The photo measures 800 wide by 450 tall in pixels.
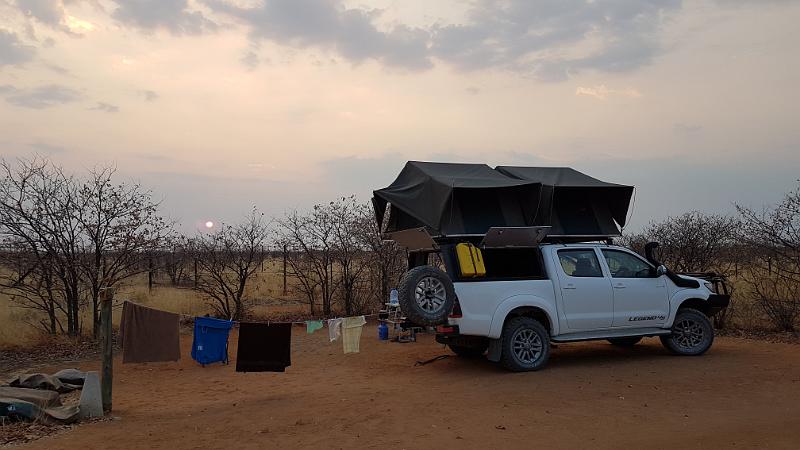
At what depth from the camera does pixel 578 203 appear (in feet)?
34.9

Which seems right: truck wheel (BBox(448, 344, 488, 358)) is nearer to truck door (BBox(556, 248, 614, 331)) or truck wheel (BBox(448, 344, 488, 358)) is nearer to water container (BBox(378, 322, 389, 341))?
truck door (BBox(556, 248, 614, 331))

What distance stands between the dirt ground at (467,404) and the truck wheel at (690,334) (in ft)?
1.01

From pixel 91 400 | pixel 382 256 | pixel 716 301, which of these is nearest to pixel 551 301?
pixel 716 301

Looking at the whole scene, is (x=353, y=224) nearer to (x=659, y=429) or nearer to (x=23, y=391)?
(x=23, y=391)

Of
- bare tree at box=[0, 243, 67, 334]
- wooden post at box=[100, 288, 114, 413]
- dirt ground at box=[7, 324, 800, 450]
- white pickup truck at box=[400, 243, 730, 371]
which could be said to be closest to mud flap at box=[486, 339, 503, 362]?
white pickup truck at box=[400, 243, 730, 371]

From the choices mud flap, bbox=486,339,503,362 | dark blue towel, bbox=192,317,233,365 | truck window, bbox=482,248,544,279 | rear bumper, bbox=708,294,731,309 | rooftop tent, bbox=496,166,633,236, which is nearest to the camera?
mud flap, bbox=486,339,503,362

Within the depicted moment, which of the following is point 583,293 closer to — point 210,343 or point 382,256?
point 210,343

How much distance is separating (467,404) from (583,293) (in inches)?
125

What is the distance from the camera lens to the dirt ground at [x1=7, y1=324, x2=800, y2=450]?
20.2 ft

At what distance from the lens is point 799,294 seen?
13.4m

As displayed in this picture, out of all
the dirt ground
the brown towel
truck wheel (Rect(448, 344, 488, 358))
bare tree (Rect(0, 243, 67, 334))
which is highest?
bare tree (Rect(0, 243, 67, 334))

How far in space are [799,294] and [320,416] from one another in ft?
38.4

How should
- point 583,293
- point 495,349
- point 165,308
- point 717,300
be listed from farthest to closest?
point 165,308 → point 717,300 → point 583,293 → point 495,349

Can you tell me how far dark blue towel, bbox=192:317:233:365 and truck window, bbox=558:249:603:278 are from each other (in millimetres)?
5959
